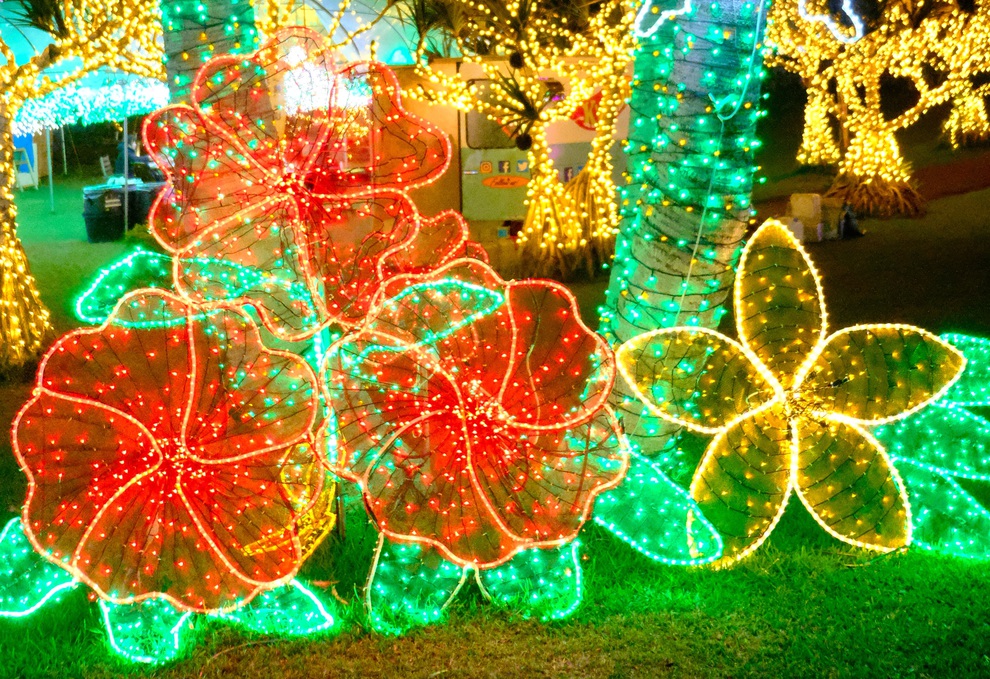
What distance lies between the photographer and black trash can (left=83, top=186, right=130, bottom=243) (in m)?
14.8

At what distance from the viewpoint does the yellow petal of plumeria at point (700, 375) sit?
13.9 feet

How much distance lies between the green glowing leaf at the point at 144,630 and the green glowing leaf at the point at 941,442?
10.4 feet

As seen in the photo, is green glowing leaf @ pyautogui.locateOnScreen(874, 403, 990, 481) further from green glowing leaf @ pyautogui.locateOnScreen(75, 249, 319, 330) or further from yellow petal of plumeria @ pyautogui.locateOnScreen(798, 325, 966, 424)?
green glowing leaf @ pyautogui.locateOnScreen(75, 249, 319, 330)

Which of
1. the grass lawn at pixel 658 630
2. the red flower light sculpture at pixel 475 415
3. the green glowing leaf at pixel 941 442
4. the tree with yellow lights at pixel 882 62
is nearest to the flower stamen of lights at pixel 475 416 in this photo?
the red flower light sculpture at pixel 475 415

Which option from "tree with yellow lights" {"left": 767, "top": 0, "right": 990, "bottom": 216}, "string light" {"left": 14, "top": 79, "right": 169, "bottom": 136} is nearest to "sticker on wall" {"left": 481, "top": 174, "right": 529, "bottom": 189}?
"tree with yellow lights" {"left": 767, "top": 0, "right": 990, "bottom": 216}

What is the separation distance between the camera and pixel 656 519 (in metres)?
4.15

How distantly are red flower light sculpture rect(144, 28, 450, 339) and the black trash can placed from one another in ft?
39.3

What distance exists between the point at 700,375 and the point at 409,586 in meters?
1.59

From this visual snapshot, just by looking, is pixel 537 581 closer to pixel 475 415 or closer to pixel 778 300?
pixel 475 415

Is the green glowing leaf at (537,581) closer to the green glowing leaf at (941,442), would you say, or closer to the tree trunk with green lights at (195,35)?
the green glowing leaf at (941,442)

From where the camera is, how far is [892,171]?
15.9 meters

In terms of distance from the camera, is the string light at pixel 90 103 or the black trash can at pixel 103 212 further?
the black trash can at pixel 103 212

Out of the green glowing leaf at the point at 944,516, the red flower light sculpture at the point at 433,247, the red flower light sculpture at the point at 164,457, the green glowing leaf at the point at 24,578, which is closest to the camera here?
the red flower light sculpture at the point at 164,457

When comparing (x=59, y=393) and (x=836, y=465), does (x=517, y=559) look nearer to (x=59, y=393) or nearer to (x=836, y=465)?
(x=836, y=465)
